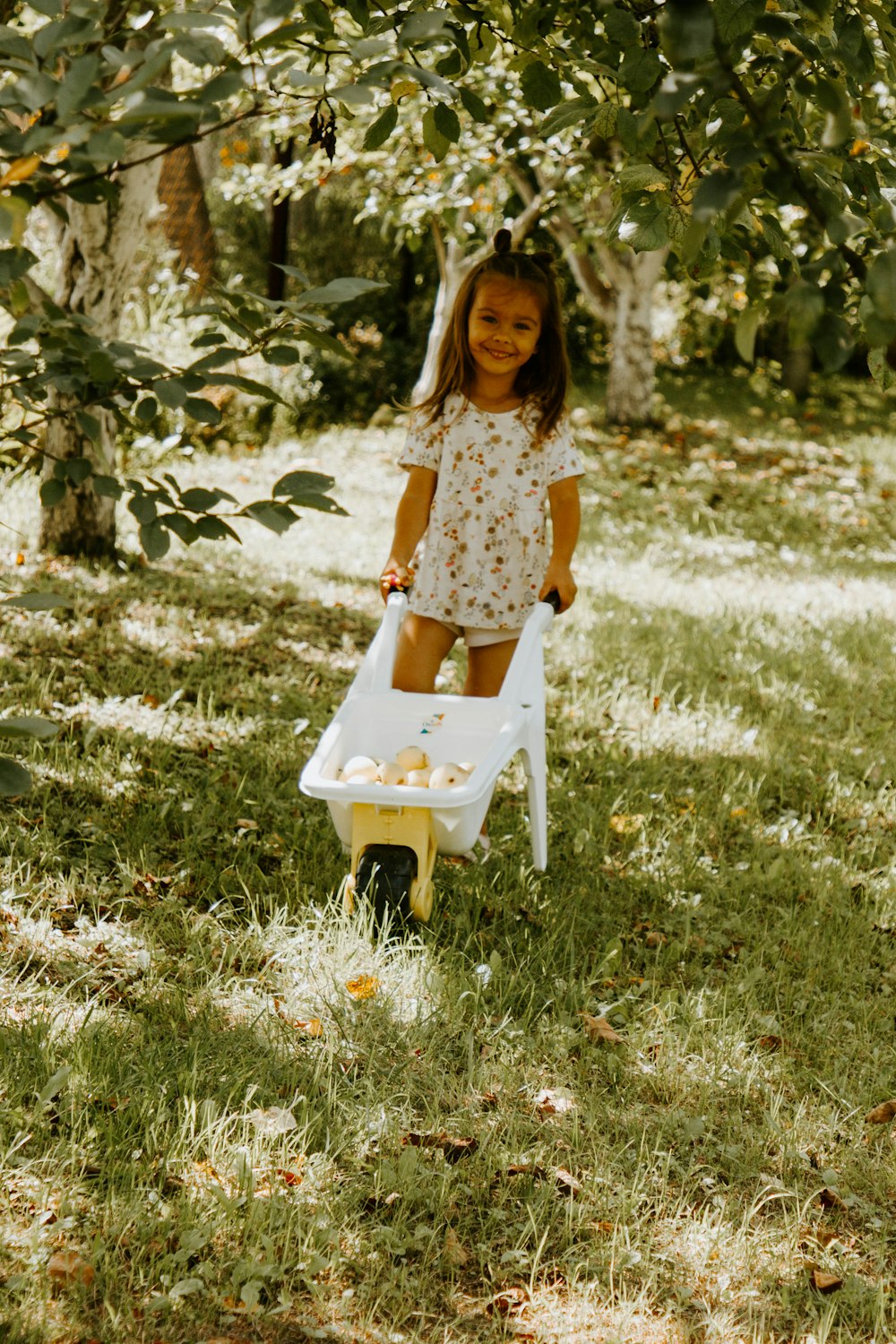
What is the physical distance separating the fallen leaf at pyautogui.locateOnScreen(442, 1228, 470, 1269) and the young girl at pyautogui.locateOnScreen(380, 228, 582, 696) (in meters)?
1.71

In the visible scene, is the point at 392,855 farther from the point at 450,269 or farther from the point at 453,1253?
the point at 450,269

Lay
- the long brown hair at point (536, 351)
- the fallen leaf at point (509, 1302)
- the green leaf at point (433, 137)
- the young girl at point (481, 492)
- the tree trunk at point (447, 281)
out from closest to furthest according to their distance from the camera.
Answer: the fallen leaf at point (509, 1302) < the green leaf at point (433, 137) < the long brown hair at point (536, 351) < the young girl at point (481, 492) < the tree trunk at point (447, 281)

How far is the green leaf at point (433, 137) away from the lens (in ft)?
6.92

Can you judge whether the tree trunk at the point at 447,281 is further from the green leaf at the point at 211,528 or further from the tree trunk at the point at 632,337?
the green leaf at the point at 211,528

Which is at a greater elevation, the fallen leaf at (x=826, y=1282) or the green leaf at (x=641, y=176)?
the green leaf at (x=641, y=176)

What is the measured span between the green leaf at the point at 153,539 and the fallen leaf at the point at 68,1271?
3.67 ft

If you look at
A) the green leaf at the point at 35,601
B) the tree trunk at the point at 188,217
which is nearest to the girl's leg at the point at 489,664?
the green leaf at the point at 35,601

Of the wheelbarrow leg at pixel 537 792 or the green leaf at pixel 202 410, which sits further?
the wheelbarrow leg at pixel 537 792

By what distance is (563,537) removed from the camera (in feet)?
11.3

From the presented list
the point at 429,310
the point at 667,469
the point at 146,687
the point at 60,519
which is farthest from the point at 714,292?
the point at 146,687

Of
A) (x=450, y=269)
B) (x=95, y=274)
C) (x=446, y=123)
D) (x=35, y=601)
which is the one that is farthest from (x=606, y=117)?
(x=450, y=269)

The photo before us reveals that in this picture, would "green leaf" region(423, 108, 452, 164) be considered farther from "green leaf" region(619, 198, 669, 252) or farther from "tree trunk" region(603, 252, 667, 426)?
"tree trunk" region(603, 252, 667, 426)

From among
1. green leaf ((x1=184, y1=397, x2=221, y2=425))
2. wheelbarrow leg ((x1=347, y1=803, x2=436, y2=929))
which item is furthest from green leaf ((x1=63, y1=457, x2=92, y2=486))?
wheelbarrow leg ((x1=347, y1=803, x2=436, y2=929))

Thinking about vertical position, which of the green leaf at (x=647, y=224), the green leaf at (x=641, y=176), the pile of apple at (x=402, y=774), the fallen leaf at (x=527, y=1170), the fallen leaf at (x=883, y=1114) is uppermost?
the green leaf at (x=641, y=176)
